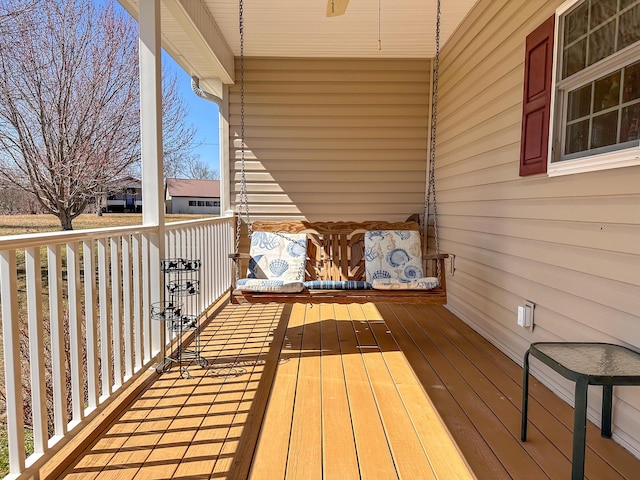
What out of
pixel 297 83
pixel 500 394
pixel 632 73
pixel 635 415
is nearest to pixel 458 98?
pixel 297 83

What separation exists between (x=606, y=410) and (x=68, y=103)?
7599mm

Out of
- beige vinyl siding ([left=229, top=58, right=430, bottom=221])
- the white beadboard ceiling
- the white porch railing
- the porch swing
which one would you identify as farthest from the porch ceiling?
the white porch railing

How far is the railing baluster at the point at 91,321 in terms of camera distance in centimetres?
217

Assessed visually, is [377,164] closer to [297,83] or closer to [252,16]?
[297,83]

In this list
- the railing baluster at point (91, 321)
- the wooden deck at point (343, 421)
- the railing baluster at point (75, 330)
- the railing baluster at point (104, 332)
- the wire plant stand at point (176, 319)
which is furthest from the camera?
the wire plant stand at point (176, 319)

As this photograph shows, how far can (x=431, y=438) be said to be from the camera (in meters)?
2.13

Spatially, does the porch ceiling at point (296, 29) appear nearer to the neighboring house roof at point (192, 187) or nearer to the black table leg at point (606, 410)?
the black table leg at point (606, 410)

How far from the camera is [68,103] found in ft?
22.4

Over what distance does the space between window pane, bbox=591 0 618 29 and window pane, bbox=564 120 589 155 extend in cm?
51

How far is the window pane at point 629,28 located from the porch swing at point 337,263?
1.73 metres

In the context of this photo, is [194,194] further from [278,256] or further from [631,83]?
[631,83]

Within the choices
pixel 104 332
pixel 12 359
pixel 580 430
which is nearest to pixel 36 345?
pixel 12 359

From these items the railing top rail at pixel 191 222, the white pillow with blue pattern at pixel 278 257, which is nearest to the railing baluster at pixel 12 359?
the railing top rail at pixel 191 222

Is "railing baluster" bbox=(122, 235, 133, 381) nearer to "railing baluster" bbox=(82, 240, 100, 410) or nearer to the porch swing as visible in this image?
"railing baluster" bbox=(82, 240, 100, 410)
